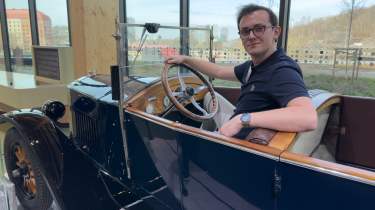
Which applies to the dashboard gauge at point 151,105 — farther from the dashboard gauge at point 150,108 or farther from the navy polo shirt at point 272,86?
the navy polo shirt at point 272,86

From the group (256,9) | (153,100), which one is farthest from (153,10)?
(256,9)

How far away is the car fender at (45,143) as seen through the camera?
67.6 inches

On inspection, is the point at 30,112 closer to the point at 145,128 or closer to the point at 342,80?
the point at 145,128

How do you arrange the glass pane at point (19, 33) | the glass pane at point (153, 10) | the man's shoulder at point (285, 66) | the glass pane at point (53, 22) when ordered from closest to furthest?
the man's shoulder at point (285, 66) → the glass pane at point (153, 10) → the glass pane at point (53, 22) → the glass pane at point (19, 33)

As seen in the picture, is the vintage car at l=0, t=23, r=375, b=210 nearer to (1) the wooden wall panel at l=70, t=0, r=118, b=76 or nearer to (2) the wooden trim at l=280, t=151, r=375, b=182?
(2) the wooden trim at l=280, t=151, r=375, b=182

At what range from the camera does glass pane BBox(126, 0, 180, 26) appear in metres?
4.05

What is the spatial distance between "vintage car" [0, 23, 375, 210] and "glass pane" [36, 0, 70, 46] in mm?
3531

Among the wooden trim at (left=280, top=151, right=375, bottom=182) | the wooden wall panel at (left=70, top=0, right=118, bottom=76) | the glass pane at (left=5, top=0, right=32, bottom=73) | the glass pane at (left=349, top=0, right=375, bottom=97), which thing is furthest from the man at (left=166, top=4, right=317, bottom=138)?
the glass pane at (left=5, top=0, right=32, bottom=73)

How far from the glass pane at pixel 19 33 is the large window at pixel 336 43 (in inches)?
202

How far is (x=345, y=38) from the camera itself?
2893mm

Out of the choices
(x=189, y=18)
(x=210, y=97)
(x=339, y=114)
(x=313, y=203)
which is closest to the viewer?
(x=313, y=203)

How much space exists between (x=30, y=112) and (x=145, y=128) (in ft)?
3.04

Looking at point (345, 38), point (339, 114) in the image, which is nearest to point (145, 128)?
point (339, 114)

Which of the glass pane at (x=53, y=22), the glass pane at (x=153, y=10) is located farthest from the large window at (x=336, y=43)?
the glass pane at (x=53, y=22)
